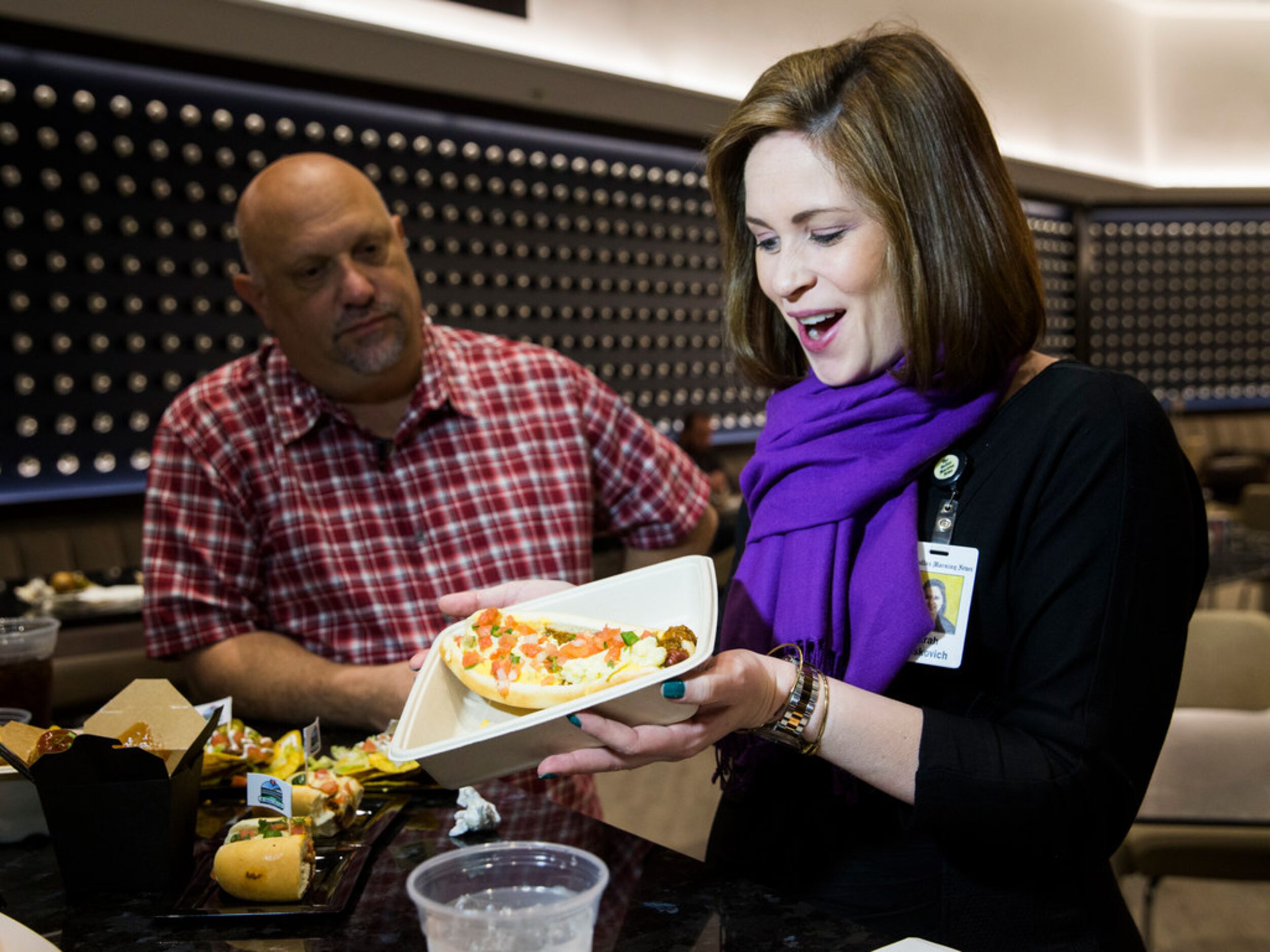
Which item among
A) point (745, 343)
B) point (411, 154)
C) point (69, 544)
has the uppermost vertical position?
point (411, 154)

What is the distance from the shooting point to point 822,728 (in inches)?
47.5

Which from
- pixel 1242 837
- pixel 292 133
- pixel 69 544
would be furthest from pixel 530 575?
pixel 292 133

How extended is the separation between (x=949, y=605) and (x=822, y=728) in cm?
24

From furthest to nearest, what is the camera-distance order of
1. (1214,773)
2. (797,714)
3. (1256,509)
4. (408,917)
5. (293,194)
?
(1256,509), (1214,773), (293,194), (797,714), (408,917)

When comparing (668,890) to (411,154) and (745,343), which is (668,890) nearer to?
(745,343)

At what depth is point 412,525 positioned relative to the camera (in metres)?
2.16

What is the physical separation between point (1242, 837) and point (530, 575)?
5.44 feet

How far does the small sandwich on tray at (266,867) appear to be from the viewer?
106 cm

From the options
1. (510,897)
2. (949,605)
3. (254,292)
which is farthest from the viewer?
(254,292)

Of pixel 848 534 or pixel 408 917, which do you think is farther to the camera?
pixel 848 534

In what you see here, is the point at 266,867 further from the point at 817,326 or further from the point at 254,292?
the point at 254,292

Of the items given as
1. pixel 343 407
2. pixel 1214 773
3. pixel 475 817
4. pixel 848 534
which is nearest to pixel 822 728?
pixel 848 534

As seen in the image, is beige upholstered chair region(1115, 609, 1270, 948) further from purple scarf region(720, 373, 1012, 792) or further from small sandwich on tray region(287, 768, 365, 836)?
small sandwich on tray region(287, 768, 365, 836)

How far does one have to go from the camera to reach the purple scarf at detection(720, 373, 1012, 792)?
133 cm
